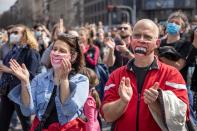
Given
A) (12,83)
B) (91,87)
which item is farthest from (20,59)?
(91,87)

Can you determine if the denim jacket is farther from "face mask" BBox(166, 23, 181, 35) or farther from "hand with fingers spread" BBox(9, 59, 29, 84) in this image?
"face mask" BBox(166, 23, 181, 35)

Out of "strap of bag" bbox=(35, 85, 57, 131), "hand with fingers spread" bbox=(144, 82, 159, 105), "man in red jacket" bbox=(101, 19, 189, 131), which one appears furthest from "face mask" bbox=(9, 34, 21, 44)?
"hand with fingers spread" bbox=(144, 82, 159, 105)

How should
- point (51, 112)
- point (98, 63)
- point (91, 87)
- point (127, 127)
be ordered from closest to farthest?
1. point (127, 127)
2. point (51, 112)
3. point (91, 87)
4. point (98, 63)

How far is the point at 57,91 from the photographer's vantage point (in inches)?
133

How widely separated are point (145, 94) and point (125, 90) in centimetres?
15

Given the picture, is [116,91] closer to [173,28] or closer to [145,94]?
[145,94]

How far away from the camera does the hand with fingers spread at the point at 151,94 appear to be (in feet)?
9.27

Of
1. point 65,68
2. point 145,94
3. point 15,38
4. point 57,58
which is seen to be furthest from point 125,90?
point 15,38

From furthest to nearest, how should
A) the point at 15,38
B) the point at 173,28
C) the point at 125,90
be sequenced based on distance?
the point at 15,38
the point at 173,28
the point at 125,90

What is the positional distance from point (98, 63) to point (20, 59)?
150 cm

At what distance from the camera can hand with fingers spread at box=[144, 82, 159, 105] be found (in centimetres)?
282

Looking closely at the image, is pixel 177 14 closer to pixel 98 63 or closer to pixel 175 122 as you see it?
pixel 98 63

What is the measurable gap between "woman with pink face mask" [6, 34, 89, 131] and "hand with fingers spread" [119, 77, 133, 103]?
0.45 m

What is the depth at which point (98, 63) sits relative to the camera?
21.7ft
